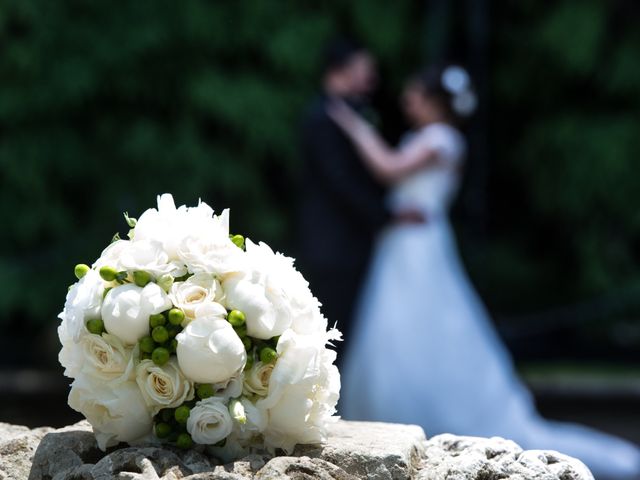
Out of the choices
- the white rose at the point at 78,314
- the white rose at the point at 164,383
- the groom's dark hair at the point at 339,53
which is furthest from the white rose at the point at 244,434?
the groom's dark hair at the point at 339,53

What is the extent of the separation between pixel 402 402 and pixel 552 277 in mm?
4098

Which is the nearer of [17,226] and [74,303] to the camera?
[74,303]

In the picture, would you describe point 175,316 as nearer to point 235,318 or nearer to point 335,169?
point 235,318

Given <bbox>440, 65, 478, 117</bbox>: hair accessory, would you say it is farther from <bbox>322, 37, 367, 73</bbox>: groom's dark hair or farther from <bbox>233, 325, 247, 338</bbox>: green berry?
<bbox>233, 325, 247, 338</bbox>: green berry

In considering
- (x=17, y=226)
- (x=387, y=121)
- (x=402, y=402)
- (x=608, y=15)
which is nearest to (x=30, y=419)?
(x=17, y=226)

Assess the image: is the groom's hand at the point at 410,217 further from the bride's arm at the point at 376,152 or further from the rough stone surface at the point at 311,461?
the rough stone surface at the point at 311,461

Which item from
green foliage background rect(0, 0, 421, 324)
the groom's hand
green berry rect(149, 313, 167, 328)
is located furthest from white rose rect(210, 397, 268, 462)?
green foliage background rect(0, 0, 421, 324)

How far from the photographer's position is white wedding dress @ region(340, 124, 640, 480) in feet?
20.8

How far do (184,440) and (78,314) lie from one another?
0.30 meters

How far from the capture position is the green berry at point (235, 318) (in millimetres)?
2156

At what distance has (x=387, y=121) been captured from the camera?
34.3 ft

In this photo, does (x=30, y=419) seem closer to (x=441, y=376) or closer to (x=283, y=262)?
(x=441, y=376)

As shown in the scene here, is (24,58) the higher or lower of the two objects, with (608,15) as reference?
lower

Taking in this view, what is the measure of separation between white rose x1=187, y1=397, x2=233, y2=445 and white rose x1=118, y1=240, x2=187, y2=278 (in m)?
0.25
